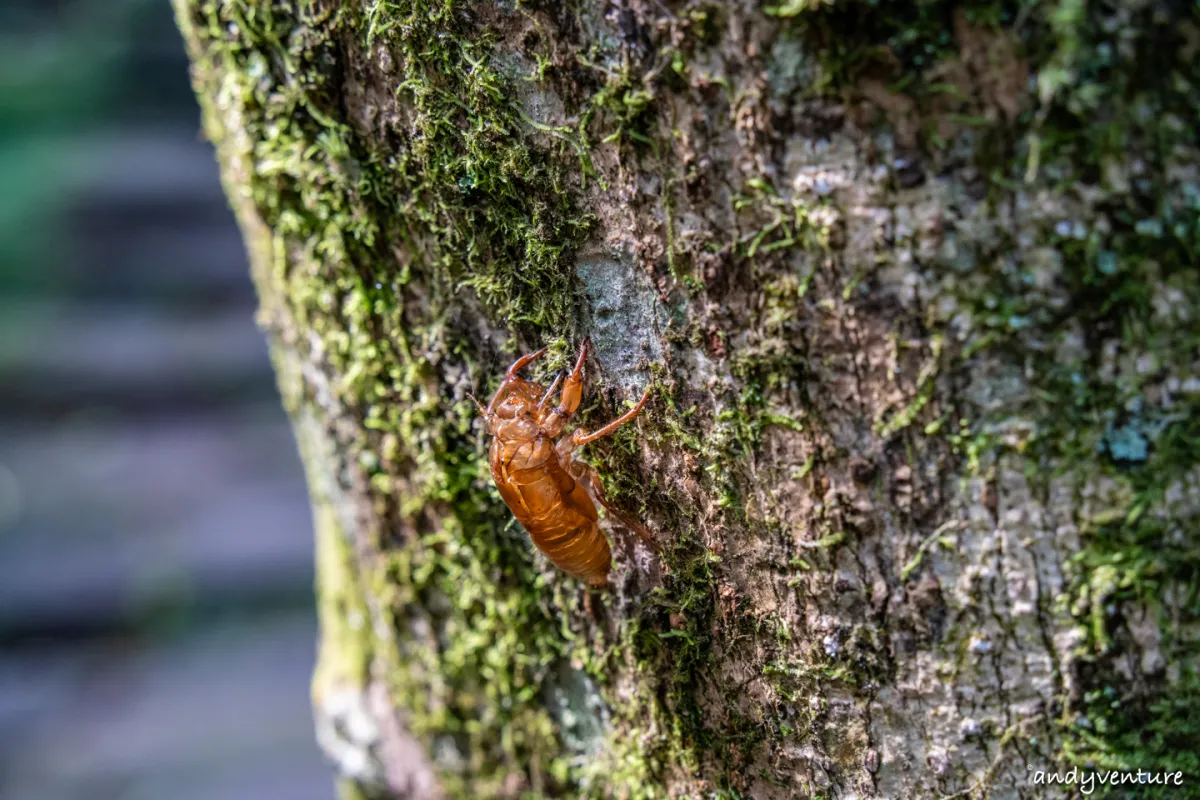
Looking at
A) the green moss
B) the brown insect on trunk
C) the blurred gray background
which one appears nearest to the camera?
the green moss

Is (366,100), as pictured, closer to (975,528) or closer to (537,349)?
(537,349)

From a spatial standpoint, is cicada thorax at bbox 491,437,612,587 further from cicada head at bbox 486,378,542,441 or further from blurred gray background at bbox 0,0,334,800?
blurred gray background at bbox 0,0,334,800

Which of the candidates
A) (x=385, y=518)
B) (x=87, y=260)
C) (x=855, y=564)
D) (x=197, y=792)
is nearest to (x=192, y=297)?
(x=87, y=260)

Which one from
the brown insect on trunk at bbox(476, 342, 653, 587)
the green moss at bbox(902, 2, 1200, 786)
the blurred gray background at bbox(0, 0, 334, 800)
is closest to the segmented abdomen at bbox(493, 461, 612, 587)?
the brown insect on trunk at bbox(476, 342, 653, 587)

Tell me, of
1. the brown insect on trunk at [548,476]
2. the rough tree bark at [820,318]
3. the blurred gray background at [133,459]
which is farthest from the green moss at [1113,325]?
the blurred gray background at [133,459]

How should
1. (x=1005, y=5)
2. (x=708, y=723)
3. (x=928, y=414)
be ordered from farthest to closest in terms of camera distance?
(x=708, y=723), (x=928, y=414), (x=1005, y=5)

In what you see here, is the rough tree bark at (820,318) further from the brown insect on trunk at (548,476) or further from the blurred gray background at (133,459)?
the blurred gray background at (133,459)

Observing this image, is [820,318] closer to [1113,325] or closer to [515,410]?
[1113,325]
